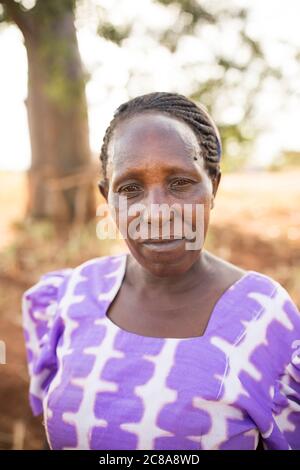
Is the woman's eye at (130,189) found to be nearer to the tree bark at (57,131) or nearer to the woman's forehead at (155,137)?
the woman's forehead at (155,137)

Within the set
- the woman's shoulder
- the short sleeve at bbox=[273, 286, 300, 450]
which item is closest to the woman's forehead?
the woman's shoulder

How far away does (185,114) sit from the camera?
149 cm

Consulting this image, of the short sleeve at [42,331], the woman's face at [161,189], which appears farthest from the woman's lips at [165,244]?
the short sleeve at [42,331]

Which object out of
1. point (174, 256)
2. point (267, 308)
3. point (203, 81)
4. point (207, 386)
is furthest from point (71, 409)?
point (203, 81)

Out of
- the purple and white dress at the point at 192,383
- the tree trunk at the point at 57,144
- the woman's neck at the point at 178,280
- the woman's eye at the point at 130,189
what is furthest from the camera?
the tree trunk at the point at 57,144

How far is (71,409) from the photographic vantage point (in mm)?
1518

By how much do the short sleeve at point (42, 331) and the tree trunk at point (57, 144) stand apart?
156 inches

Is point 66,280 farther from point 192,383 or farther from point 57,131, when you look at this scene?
point 57,131

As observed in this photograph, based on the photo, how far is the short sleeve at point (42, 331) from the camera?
5.89ft

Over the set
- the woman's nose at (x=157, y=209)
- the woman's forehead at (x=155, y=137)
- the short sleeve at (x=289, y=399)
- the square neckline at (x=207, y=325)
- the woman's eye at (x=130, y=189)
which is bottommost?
the short sleeve at (x=289, y=399)

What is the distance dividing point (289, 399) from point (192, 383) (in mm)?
301

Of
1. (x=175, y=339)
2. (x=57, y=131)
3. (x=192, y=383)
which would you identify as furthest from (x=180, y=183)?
(x=57, y=131)

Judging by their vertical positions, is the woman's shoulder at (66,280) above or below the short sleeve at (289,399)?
above

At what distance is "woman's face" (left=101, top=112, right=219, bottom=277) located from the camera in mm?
1423
